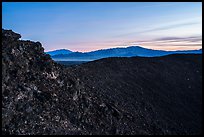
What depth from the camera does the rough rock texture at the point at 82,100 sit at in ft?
41.3

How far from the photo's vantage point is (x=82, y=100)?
593 inches

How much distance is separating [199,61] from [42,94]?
26898 millimetres

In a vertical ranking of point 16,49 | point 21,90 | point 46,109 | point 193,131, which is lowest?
point 193,131

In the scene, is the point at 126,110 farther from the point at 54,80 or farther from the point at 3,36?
the point at 3,36

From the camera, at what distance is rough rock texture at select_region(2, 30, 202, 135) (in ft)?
41.3

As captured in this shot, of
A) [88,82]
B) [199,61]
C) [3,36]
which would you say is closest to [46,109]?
[3,36]

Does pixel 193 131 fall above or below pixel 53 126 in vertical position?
below

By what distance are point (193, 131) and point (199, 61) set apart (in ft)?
60.6

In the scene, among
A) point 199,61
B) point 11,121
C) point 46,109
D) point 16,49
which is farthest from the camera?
point 199,61

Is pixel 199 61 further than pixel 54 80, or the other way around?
pixel 199 61

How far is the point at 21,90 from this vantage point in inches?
516

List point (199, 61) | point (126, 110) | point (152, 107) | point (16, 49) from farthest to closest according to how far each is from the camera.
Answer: point (199, 61), point (152, 107), point (126, 110), point (16, 49)

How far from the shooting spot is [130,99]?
64.1ft

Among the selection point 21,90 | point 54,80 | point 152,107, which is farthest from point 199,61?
point 21,90
